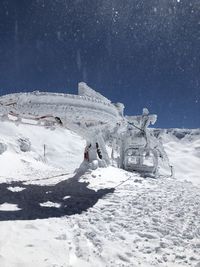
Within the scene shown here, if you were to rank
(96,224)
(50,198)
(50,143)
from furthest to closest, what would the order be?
(50,143) → (50,198) → (96,224)

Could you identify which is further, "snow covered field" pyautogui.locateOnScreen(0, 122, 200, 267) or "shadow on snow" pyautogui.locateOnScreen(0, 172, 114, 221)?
"shadow on snow" pyautogui.locateOnScreen(0, 172, 114, 221)

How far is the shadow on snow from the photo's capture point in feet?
25.5

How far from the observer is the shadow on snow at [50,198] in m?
7.77

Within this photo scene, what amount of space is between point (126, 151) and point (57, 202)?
36.7 feet

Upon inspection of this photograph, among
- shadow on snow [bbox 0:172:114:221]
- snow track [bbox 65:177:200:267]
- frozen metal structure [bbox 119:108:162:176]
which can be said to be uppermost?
frozen metal structure [bbox 119:108:162:176]

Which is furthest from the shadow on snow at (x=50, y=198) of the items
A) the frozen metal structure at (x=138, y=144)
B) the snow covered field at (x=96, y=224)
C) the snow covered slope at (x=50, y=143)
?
the snow covered slope at (x=50, y=143)

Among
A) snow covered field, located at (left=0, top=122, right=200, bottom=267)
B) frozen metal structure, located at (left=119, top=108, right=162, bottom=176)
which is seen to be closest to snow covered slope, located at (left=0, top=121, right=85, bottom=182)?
frozen metal structure, located at (left=119, top=108, right=162, bottom=176)

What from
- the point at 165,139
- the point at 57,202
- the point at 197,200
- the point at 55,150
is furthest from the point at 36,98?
the point at 165,139

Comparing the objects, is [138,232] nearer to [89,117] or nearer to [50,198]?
[50,198]

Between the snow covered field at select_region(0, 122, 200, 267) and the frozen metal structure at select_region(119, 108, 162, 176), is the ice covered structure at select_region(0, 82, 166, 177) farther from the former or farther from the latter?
the snow covered field at select_region(0, 122, 200, 267)

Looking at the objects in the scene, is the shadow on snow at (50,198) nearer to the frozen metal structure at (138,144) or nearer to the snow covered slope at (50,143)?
the frozen metal structure at (138,144)

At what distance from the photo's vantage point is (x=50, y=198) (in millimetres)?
9984

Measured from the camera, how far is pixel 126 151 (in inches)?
792

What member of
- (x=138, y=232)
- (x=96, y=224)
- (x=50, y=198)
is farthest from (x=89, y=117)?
(x=138, y=232)
